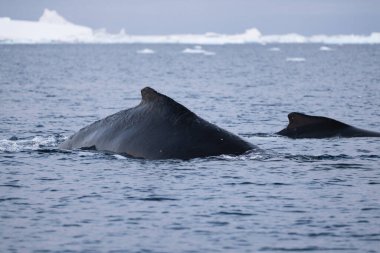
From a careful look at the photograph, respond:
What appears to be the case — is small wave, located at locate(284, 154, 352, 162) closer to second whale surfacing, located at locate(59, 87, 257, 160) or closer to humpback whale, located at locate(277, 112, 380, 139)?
second whale surfacing, located at locate(59, 87, 257, 160)

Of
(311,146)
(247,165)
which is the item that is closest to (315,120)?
(311,146)

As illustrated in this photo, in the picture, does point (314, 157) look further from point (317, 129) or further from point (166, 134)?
point (317, 129)

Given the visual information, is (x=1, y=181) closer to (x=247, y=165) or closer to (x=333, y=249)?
(x=247, y=165)

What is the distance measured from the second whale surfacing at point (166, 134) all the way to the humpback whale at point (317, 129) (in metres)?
5.26

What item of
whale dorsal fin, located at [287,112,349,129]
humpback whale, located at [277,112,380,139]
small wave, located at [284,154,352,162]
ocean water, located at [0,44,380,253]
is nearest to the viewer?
ocean water, located at [0,44,380,253]

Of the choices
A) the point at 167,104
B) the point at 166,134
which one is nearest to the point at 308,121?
the point at 167,104

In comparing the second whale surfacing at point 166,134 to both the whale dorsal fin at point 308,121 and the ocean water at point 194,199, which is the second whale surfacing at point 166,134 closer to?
the ocean water at point 194,199

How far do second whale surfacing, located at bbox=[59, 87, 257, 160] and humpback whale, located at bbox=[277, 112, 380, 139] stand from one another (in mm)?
5261

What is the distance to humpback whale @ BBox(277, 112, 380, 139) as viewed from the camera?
65.0 feet

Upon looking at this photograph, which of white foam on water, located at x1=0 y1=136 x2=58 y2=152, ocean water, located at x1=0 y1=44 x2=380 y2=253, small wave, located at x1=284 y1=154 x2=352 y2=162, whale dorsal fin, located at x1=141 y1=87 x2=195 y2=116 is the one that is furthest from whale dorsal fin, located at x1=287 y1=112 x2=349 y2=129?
whale dorsal fin, located at x1=141 y1=87 x2=195 y2=116

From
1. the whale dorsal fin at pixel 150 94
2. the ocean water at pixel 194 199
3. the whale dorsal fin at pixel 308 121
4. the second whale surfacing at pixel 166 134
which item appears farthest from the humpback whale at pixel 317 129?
the whale dorsal fin at pixel 150 94

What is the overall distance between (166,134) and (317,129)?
6.81m

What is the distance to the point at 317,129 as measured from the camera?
20156 millimetres

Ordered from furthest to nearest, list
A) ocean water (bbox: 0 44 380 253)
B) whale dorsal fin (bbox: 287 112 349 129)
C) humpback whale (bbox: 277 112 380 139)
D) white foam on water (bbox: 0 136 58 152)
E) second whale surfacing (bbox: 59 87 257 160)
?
whale dorsal fin (bbox: 287 112 349 129) → humpback whale (bbox: 277 112 380 139) → white foam on water (bbox: 0 136 58 152) → second whale surfacing (bbox: 59 87 257 160) → ocean water (bbox: 0 44 380 253)
